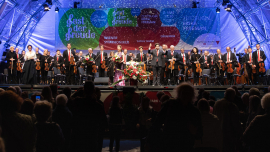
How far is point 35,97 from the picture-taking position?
13.9 ft

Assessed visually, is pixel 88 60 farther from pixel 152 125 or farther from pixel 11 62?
pixel 152 125

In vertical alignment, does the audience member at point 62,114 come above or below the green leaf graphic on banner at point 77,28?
below

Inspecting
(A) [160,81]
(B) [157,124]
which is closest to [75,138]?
(B) [157,124]

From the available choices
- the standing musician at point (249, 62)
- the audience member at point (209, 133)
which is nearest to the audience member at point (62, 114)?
the audience member at point (209, 133)

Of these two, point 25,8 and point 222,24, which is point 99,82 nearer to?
point 25,8

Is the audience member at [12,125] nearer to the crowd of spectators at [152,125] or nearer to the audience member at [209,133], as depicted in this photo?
the crowd of spectators at [152,125]

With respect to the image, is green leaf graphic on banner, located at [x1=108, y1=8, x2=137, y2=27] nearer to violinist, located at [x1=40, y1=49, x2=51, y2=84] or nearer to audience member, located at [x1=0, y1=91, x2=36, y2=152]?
violinist, located at [x1=40, y1=49, x2=51, y2=84]

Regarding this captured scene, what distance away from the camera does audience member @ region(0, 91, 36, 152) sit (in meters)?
2.00

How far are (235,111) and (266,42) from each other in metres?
10.0

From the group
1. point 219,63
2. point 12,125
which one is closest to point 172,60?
point 219,63

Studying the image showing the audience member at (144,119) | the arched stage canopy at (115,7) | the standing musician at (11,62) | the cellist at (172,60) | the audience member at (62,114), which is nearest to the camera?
the audience member at (62,114)

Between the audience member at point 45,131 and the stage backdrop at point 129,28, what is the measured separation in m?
10.6

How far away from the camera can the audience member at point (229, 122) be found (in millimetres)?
3164

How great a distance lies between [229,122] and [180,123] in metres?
1.43
